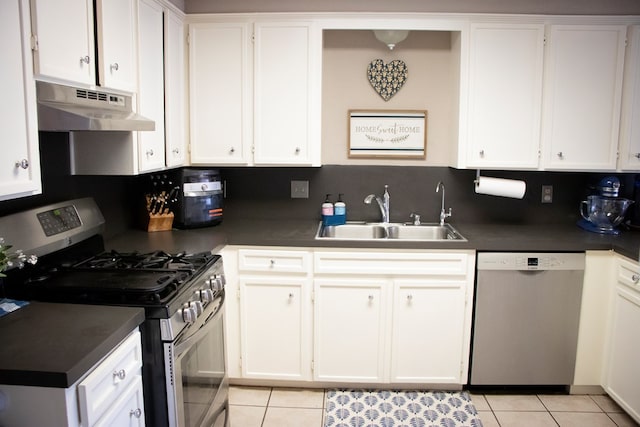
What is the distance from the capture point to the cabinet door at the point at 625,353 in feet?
8.10

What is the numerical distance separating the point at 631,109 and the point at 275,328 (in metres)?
2.35

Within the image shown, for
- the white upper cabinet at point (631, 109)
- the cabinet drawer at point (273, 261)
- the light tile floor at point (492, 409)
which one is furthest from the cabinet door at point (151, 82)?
the white upper cabinet at point (631, 109)

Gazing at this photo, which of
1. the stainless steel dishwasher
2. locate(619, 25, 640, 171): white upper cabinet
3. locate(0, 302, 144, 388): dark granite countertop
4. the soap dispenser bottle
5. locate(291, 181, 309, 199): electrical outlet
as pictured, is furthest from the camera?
locate(291, 181, 309, 199): electrical outlet

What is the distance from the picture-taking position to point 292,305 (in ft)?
9.08

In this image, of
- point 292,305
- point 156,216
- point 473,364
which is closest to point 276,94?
point 156,216

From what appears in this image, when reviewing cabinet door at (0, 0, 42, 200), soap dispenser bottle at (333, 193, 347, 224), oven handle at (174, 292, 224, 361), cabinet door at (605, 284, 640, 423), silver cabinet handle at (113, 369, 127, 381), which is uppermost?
cabinet door at (0, 0, 42, 200)

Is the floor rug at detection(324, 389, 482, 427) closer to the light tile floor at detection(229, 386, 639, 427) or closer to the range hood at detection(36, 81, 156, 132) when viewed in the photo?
the light tile floor at detection(229, 386, 639, 427)

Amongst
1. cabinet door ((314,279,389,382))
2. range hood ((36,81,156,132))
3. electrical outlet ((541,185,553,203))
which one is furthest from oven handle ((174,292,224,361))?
electrical outlet ((541,185,553,203))

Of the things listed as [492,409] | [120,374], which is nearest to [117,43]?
[120,374]

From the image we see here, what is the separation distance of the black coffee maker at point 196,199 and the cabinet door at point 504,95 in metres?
1.52

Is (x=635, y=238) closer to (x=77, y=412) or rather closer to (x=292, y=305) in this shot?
(x=292, y=305)

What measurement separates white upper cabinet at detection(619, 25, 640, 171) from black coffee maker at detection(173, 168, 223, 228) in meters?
2.37

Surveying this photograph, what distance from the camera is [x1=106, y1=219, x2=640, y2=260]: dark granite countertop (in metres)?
2.57

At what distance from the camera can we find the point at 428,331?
2.76 meters
